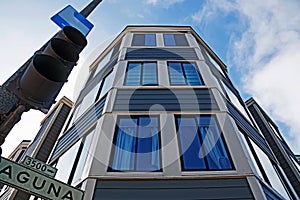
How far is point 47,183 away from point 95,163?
2.46 m

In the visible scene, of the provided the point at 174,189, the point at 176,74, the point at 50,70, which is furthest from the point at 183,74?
the point at 50,70

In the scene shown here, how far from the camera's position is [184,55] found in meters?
9.13

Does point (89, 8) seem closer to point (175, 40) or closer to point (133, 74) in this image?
point (133, 74)

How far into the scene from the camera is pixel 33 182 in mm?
2607

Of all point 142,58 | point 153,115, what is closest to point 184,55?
point 142,58

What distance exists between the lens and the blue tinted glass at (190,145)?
5285 mm

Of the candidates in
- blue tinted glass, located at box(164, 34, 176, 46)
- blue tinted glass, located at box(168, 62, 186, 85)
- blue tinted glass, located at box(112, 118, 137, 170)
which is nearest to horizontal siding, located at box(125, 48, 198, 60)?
blue tinted glass, located at box(168, 62, 186, 85)

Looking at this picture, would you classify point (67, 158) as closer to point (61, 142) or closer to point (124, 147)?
point (61, 142)

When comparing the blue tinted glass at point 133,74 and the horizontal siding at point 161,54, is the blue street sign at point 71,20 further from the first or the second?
the horizontal siding at point 161,54

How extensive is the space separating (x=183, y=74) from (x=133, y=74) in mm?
1553

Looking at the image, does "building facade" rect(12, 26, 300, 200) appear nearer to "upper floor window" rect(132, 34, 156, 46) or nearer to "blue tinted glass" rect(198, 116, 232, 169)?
"blue tinted glass" rect(198, 116, 232, 169)

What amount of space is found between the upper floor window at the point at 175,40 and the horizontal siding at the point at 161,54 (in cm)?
66

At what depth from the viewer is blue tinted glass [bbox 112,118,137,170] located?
530 centimetres

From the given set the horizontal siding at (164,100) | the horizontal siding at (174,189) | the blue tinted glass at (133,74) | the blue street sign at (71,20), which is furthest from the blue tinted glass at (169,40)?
the blue street sign at (71,20)
